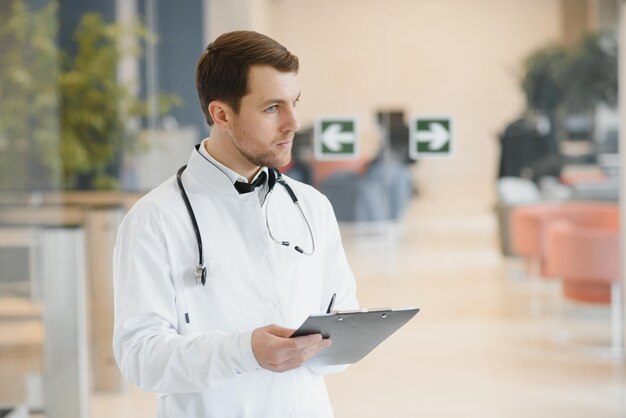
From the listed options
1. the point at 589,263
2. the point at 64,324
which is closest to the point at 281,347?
the point at 64,324

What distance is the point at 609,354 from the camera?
6328 mm

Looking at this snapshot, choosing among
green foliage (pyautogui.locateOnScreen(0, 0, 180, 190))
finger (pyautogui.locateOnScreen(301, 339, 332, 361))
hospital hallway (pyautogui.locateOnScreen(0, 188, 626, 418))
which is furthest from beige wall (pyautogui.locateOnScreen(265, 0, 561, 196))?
finger (pyautogui.locateOnScreen(301, 339, 332, 361))

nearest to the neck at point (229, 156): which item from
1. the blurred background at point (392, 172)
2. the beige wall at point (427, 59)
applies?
the blurred background at point (392, 172)

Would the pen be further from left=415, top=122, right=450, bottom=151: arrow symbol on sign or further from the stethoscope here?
left=415, top=122, right=450, bottom=151: arrow symbol on sign

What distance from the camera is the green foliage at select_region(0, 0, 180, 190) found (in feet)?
18.8

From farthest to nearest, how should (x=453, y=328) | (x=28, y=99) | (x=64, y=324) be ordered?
(x=453, y=328), (x=28, y=99), (x=64, y=324)

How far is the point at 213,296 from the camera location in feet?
7.30

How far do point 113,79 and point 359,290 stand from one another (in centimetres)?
186

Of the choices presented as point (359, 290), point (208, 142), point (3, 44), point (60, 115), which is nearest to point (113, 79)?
point (60, 115)

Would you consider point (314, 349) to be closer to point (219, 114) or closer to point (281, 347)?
point (281, 347)

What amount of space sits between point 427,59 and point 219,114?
3651mm

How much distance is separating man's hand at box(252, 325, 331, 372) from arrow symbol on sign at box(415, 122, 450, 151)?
149 inches

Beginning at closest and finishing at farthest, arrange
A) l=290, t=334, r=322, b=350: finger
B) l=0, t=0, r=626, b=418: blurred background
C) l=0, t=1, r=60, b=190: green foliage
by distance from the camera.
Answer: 1. l=290, t=334, r=322, b=350: finger
2. l=0, t=1, r=60, b=190: green foliage
3. l=0, t=0, r=626, b=418: blurred background

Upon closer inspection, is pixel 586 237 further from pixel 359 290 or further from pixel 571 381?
pixel 359 290
